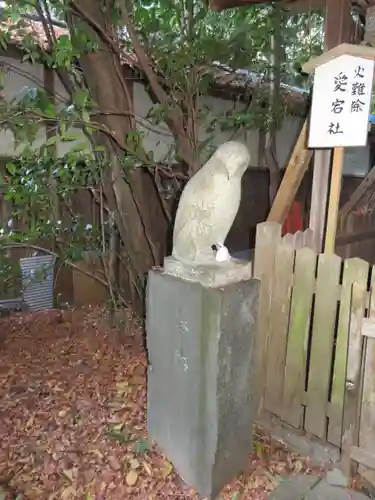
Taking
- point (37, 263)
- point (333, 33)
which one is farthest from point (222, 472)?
point (37, 263)

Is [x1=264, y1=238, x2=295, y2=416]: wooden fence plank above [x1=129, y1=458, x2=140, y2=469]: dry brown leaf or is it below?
above

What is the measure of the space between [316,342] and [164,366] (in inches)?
40.4

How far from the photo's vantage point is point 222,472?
2.84 metres

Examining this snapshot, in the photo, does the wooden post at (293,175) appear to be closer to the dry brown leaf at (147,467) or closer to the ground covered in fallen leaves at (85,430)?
the ground covered in fallen leaves at (85,430)

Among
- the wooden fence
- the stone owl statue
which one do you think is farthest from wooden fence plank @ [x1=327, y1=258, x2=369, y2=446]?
the stone owl statue

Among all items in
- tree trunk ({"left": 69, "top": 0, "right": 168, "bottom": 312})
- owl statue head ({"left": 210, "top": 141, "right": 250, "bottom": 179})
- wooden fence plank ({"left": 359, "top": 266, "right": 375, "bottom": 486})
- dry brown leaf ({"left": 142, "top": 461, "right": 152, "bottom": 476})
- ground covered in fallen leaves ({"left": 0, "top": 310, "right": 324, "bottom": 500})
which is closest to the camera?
owl statue head ({"left": 210, "top": 141, "right": 250, "bottom": 179})

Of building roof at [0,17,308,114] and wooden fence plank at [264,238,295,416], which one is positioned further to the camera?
building roof at [0,17,308,114]

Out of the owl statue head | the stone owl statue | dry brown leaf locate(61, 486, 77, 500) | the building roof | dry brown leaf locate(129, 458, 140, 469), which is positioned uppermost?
the building roof

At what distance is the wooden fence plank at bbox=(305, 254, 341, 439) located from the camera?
2.89m

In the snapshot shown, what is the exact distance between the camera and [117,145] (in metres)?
4.54

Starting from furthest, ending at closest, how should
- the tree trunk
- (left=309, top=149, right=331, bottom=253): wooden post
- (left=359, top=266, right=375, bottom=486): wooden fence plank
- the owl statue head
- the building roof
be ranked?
the building roof → the tree trunk → (left=309, top=149, right=331, bottom=253): wooden post → (left=359, top=266, right=375, bottom=486): wooden fence plank → the owl statue head

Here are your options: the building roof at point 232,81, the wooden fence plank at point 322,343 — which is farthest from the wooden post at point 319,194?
the building roof at point 232,81

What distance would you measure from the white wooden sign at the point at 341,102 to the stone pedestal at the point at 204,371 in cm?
122

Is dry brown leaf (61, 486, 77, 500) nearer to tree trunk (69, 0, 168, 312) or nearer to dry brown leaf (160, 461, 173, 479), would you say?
dry brown leaf (160, 461, 173, 479)
